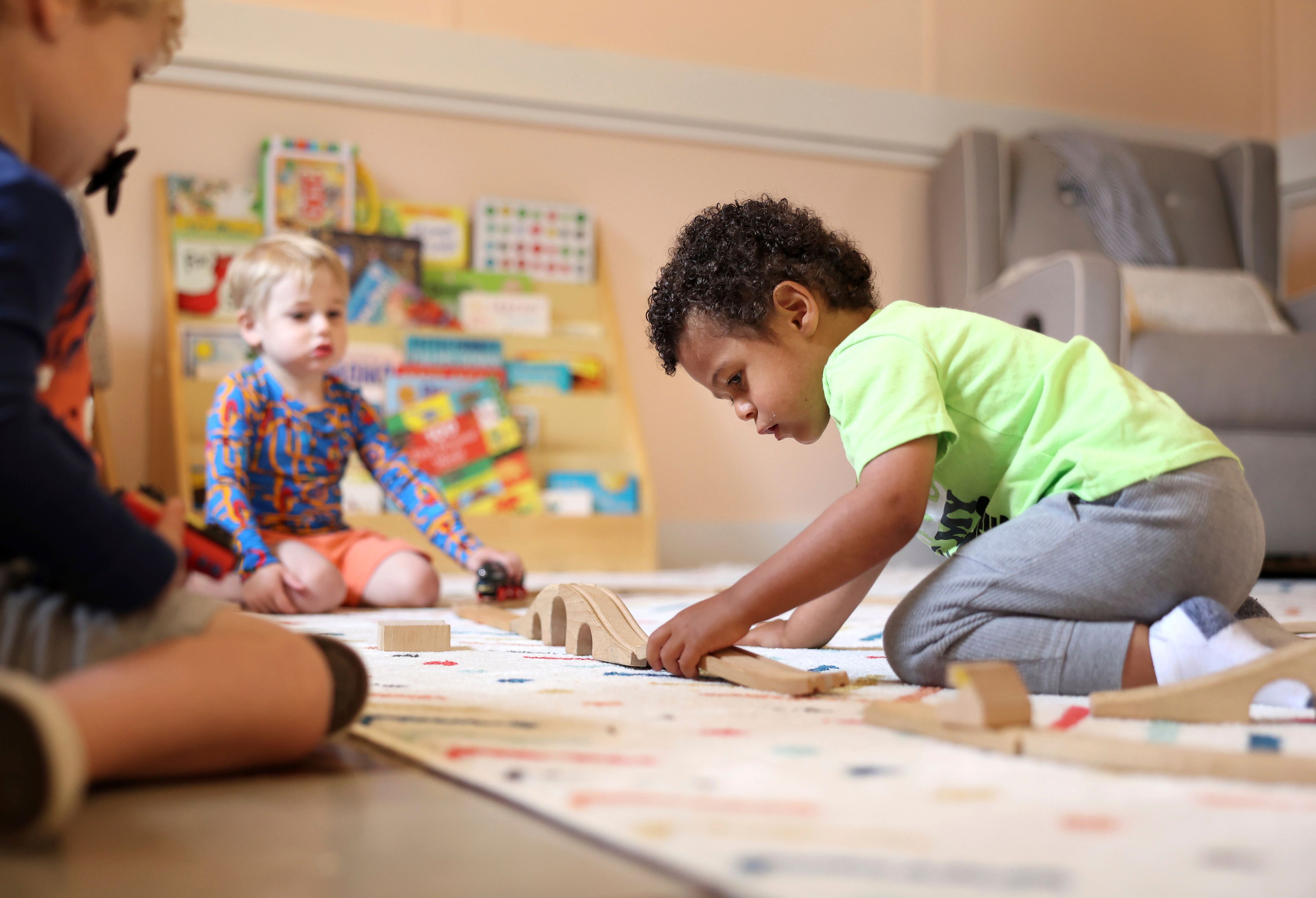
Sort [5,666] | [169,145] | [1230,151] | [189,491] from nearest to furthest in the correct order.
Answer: [5,666]
[189,491]
[169,145]
[1230,151]

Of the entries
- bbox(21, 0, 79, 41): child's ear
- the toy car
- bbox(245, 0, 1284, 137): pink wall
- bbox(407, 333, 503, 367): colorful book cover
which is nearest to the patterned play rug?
bbox(21, 0, 79, 41): child's ear

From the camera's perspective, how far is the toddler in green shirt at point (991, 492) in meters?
0.79

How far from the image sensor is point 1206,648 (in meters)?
0.74

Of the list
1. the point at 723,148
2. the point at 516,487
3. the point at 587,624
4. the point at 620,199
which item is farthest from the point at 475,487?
the point at 587,624

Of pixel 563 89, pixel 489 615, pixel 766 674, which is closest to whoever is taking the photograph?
pixel 766 674

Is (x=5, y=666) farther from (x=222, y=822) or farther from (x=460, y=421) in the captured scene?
(x=460, y=421)

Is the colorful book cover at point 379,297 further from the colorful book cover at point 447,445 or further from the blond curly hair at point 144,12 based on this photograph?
the blond curly hair at point 144,12

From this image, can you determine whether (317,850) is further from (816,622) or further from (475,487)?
(475,487)

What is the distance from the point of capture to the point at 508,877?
14.9 inches

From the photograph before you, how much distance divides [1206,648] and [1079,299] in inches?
54.2

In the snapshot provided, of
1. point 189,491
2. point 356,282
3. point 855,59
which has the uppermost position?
point 855,59

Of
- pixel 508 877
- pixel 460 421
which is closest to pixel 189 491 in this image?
pixel 460 421

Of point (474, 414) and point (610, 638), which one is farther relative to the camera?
point (474, 414)

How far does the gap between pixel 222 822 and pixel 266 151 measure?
2.10 m
